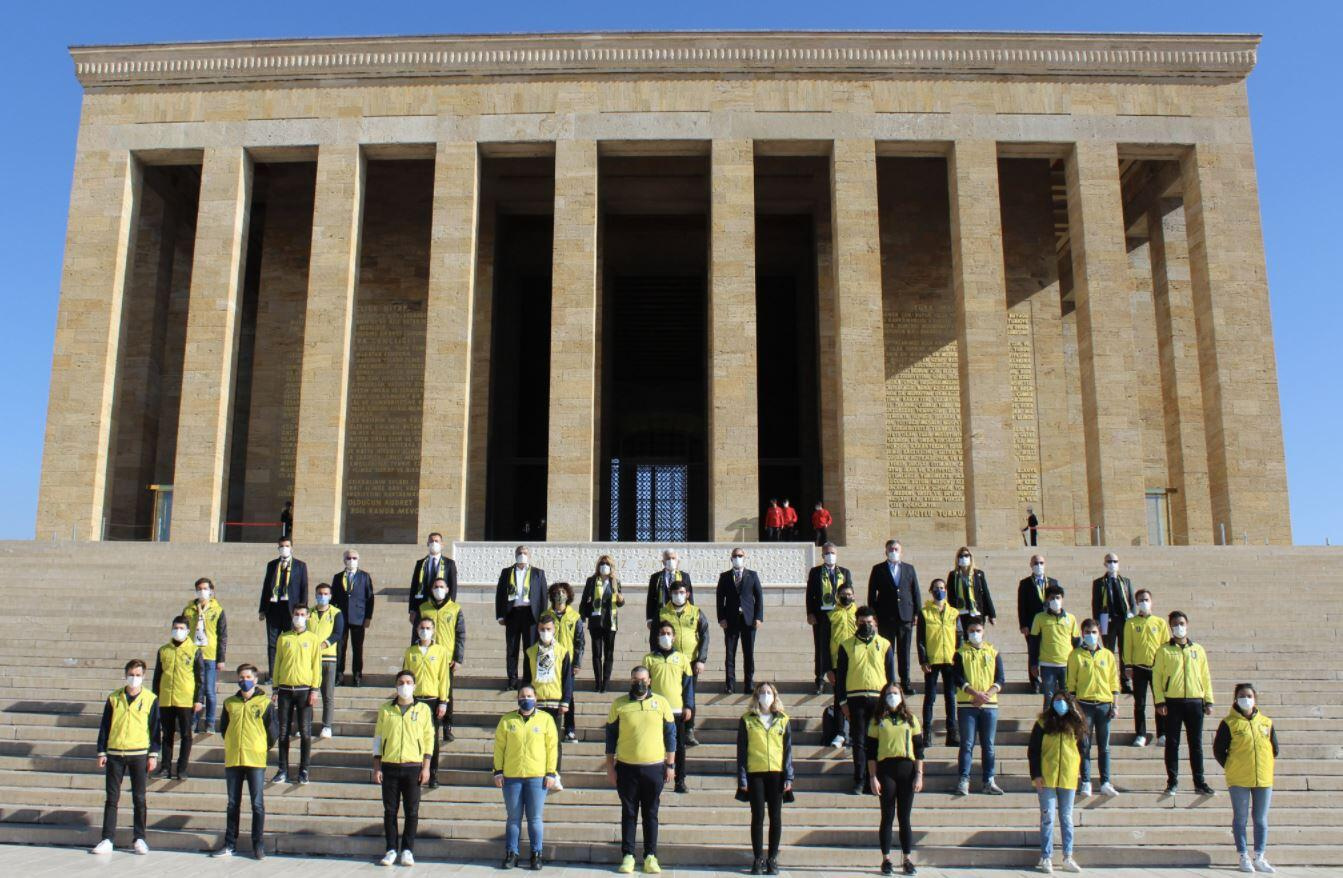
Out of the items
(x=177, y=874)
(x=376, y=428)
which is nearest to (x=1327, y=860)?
(x=177, y=874)

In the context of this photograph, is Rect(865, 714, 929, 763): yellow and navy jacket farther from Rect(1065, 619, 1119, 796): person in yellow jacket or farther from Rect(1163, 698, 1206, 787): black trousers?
Rect(1163, 698, 1206, 787): black trousers

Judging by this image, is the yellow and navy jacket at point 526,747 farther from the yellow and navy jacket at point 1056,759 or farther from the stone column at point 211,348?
the stone column at point 211,348

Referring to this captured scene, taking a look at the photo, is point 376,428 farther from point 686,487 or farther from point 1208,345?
point 1208,345

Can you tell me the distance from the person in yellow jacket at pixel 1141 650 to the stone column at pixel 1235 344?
37.6 feet

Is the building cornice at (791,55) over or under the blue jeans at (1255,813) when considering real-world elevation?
over

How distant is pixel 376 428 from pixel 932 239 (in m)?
12.4

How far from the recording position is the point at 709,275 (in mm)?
22234

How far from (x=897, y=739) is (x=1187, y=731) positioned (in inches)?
113

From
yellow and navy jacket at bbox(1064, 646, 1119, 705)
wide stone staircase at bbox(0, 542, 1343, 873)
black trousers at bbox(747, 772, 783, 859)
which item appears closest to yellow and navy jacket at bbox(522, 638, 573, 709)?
wide stone staircase at bbox(0, 542, 1343, 873)

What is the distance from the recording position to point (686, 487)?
27422mm

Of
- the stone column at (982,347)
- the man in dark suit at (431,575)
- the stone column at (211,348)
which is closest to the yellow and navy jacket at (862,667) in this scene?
the man in dark suit at (431,575)

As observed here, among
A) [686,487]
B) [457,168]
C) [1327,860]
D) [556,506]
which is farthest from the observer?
[686,487]

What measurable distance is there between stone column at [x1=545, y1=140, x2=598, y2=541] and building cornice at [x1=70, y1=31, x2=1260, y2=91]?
6.09 ft

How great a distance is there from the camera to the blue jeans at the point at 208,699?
10195 mm
